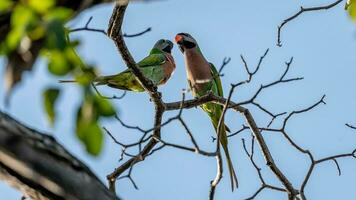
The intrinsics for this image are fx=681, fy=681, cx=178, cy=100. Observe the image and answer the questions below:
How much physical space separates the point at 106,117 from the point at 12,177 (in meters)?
0.27

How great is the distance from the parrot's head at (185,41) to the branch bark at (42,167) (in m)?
4.92

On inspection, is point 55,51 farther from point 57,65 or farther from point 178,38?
point 178,38

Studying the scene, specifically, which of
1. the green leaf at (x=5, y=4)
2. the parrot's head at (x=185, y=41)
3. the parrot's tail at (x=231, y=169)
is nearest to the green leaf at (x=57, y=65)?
the green leaf at (x=5, y=4)

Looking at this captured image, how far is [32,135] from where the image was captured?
1410 millimetres

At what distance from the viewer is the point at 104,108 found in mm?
1354

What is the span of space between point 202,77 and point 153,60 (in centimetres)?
123

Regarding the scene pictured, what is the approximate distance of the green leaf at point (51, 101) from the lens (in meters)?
1.32

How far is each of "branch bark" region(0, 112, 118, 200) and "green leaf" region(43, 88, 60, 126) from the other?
0.07 meters

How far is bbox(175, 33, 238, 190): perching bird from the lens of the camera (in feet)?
16.4

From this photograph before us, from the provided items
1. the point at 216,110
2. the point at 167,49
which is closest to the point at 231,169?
the point at 216,110

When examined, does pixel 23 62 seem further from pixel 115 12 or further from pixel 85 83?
pixel 115 12

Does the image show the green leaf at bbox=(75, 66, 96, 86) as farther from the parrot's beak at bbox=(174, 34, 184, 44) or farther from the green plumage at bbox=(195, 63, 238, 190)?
the parrot's beak at bbox=(174, 34, 184, 44)

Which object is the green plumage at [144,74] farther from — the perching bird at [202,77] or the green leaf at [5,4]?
the green leaf at [5,4]

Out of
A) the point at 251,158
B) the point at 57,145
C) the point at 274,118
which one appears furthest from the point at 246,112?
the point at 57,145
